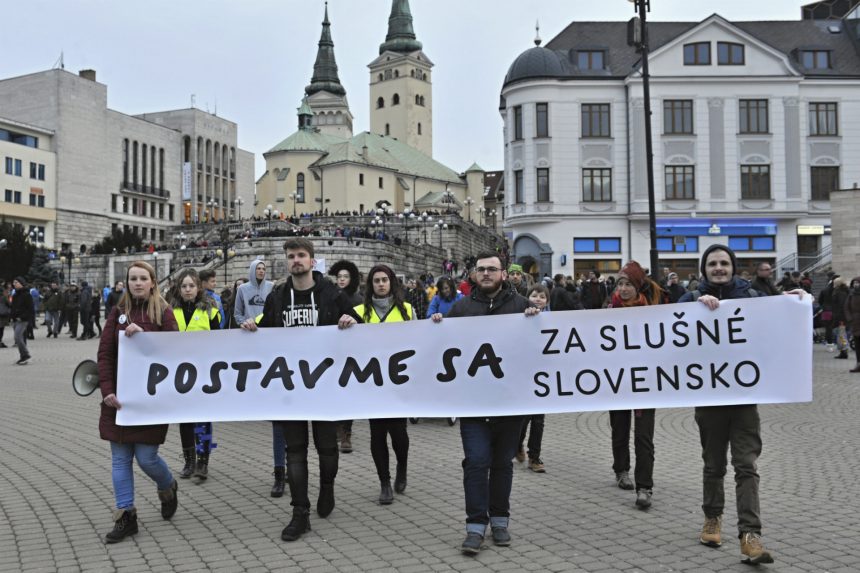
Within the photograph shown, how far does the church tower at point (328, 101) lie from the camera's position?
136875 mm

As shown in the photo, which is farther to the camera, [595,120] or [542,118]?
[595,120]

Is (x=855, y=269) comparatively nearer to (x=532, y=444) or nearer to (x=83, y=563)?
(x=532, y=444)

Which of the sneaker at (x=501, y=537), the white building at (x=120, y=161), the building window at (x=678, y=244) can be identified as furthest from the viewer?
the white building at (x=120, y=161)

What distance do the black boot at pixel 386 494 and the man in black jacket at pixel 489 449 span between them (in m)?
1.24

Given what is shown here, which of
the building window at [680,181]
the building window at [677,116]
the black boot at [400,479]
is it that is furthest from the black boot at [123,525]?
the building window at [677,116]

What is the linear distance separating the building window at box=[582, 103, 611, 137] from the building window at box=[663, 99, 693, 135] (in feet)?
→ 9.97

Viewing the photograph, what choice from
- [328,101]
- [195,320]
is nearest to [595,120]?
[195,320]

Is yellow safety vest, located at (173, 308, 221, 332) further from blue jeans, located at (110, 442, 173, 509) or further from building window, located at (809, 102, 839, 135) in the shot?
building window, located at (809, 102, 839, 135)

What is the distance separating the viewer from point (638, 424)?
688cm

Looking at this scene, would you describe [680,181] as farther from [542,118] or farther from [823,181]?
[542,118]

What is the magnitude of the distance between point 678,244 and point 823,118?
1076 cm

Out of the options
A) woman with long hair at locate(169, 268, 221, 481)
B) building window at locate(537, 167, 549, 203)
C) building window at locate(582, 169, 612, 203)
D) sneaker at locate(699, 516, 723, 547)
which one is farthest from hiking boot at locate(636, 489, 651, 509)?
building window at locate(582, 169, 612, 203)

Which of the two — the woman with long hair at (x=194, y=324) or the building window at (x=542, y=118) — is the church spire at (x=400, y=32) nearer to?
the building window at (x=542, y=118)

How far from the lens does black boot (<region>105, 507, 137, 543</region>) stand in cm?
602
